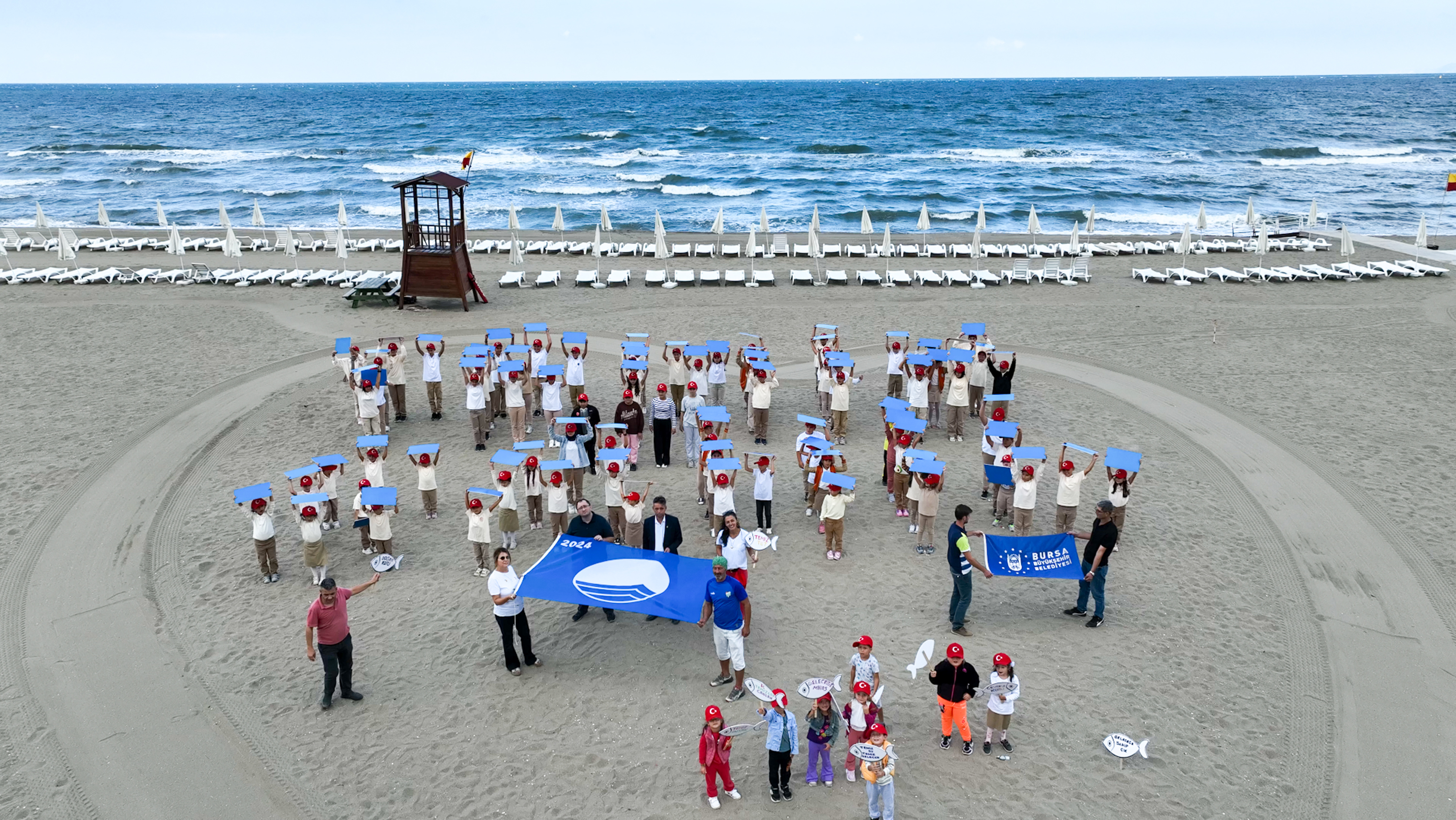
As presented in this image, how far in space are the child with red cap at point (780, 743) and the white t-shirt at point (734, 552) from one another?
A: 2510mm

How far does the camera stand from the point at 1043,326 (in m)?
22.2

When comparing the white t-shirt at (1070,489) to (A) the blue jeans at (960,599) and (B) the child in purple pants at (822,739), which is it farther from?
(B) the child in purple pants at (822,739)

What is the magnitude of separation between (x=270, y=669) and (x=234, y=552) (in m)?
3.00

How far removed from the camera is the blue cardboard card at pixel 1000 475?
1216cm

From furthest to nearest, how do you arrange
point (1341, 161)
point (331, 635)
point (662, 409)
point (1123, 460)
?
point (1341, 161) < point (662, 409) < point (1123, 460) < point (331, 635)

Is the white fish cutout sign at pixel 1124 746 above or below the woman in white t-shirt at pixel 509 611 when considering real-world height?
below

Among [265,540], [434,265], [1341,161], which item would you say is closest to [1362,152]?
[1341,161]

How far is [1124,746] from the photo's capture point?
7.98 m

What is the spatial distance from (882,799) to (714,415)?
7175 mm

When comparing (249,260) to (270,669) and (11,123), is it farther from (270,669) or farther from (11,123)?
(11,123)

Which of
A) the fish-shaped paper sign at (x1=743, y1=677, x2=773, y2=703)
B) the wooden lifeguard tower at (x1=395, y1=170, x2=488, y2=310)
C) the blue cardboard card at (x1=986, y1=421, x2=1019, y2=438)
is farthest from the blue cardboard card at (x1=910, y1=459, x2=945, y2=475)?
the wooden lifeguard tower at (x1=395, y1=170, x2=488, y2=310)

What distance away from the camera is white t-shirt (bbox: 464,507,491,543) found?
35.7 ft

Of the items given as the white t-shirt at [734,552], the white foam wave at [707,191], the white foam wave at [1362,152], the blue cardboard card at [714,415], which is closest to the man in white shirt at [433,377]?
the blue cardboard card at [714,415]

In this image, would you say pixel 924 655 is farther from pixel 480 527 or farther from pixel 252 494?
pixel 252 494
